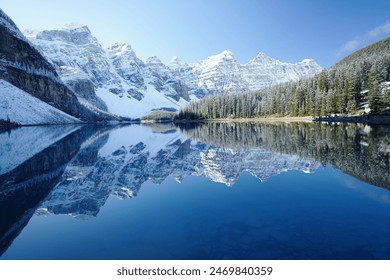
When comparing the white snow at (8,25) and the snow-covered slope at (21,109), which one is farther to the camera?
the white snow at (8,25)

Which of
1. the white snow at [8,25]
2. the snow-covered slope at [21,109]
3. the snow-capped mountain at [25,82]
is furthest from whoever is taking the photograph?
the white snow at [8,25]

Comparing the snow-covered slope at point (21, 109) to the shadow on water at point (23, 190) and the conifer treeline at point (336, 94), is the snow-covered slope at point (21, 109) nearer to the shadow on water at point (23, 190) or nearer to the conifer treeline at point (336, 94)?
the shadow on water at point (23, 190)

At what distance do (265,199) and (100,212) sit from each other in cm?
885

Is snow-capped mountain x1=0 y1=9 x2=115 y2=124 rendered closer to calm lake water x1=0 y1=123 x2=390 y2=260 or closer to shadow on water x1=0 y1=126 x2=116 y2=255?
shadow on water x1=0 y1=126 x2=116 y2=255

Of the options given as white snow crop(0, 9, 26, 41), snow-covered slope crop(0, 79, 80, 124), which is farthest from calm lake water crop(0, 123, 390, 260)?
white snow crop(0, 9, 26, 41)

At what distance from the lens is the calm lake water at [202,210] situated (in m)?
9.07

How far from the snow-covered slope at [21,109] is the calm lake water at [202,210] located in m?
90.9

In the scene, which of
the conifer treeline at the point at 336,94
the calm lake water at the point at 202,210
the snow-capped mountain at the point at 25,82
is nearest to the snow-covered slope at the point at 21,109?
the snow-capped mountain at the point at 25,82

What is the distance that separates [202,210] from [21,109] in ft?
389

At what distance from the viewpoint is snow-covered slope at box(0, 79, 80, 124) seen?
322 feet

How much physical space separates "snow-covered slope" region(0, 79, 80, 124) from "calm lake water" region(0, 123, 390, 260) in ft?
298

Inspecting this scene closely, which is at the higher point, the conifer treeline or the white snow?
the white snow

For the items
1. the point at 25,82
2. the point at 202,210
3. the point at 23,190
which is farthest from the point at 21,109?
the point at 202,210

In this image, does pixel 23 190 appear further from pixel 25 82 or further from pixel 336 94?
pixel 25 82
